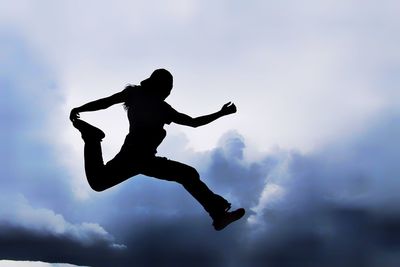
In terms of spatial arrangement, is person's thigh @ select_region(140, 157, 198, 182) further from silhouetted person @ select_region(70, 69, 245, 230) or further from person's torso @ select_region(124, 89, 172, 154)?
person's torso @ select_region(124, 89, 172, 154)

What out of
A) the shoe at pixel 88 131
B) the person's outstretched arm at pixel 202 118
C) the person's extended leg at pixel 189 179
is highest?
the person's outstretched arm at pixel 202 118

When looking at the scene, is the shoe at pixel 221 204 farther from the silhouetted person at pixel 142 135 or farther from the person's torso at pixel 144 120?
the person's torso at pixel 144 120

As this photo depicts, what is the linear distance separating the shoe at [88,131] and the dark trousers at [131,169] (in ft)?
0.29

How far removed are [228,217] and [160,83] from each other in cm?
270

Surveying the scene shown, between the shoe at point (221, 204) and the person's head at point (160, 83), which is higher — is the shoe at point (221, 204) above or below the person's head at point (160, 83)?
below

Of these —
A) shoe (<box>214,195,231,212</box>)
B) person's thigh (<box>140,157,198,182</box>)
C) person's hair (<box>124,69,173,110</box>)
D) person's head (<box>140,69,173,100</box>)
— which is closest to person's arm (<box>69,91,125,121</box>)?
person's hair (<box>124,69,173,110</box>)

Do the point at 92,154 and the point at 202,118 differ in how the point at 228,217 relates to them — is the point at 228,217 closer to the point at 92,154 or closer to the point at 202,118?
the point at 202,118

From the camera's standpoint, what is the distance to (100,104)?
29.2 feet

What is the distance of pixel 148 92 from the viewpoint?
30.1ft

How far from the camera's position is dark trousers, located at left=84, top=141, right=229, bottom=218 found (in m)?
9.17

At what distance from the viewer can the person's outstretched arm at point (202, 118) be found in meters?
9.26

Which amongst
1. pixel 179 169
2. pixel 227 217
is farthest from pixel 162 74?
pixel 227 217

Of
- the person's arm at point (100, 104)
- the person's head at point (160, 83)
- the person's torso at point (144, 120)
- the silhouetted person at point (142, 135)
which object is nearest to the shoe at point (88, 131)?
the silhouetted person at point (142, 135)

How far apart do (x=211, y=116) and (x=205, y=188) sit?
4.38 feet
